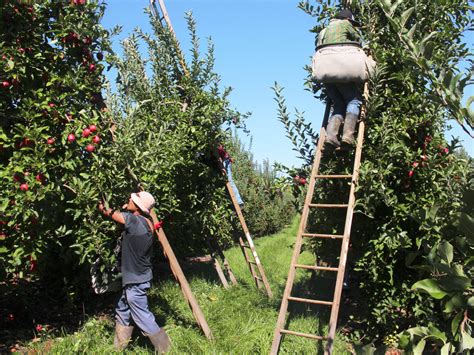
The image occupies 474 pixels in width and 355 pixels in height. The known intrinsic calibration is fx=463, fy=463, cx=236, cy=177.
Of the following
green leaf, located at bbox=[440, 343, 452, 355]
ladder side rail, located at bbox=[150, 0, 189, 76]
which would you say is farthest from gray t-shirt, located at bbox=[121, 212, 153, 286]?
green leaf, located at bbox=[440, 343, 452, 355]

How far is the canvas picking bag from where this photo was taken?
15.1ft

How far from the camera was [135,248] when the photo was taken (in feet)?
14.9

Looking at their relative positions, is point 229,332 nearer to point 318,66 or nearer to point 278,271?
point 318,66

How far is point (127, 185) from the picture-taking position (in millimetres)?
4699

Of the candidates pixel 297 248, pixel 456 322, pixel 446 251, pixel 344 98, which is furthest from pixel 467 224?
pixel 344 98

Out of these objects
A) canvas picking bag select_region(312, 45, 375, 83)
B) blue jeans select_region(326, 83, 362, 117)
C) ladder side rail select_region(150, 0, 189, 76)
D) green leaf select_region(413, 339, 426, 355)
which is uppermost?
ladder side rail select_region(150, 0, 189, 76)

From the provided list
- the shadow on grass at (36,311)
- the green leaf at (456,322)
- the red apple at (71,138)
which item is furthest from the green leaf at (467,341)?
the shadow on grass at (36,311)

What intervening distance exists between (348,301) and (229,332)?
2.44 metres

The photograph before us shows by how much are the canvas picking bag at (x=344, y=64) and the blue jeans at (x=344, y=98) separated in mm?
172

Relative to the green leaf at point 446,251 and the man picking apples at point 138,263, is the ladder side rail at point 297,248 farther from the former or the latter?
the green leaf at point 446,251

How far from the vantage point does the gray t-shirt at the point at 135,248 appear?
4.50 metres

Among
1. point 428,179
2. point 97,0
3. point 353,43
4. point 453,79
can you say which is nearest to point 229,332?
point 428,179

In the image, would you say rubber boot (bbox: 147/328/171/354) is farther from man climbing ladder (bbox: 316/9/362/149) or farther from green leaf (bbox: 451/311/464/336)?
green leaf (bbox: 451/311/464/336)

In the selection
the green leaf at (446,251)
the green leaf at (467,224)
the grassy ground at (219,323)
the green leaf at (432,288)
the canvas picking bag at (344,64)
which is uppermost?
the canvas picking bag at (344,64)
